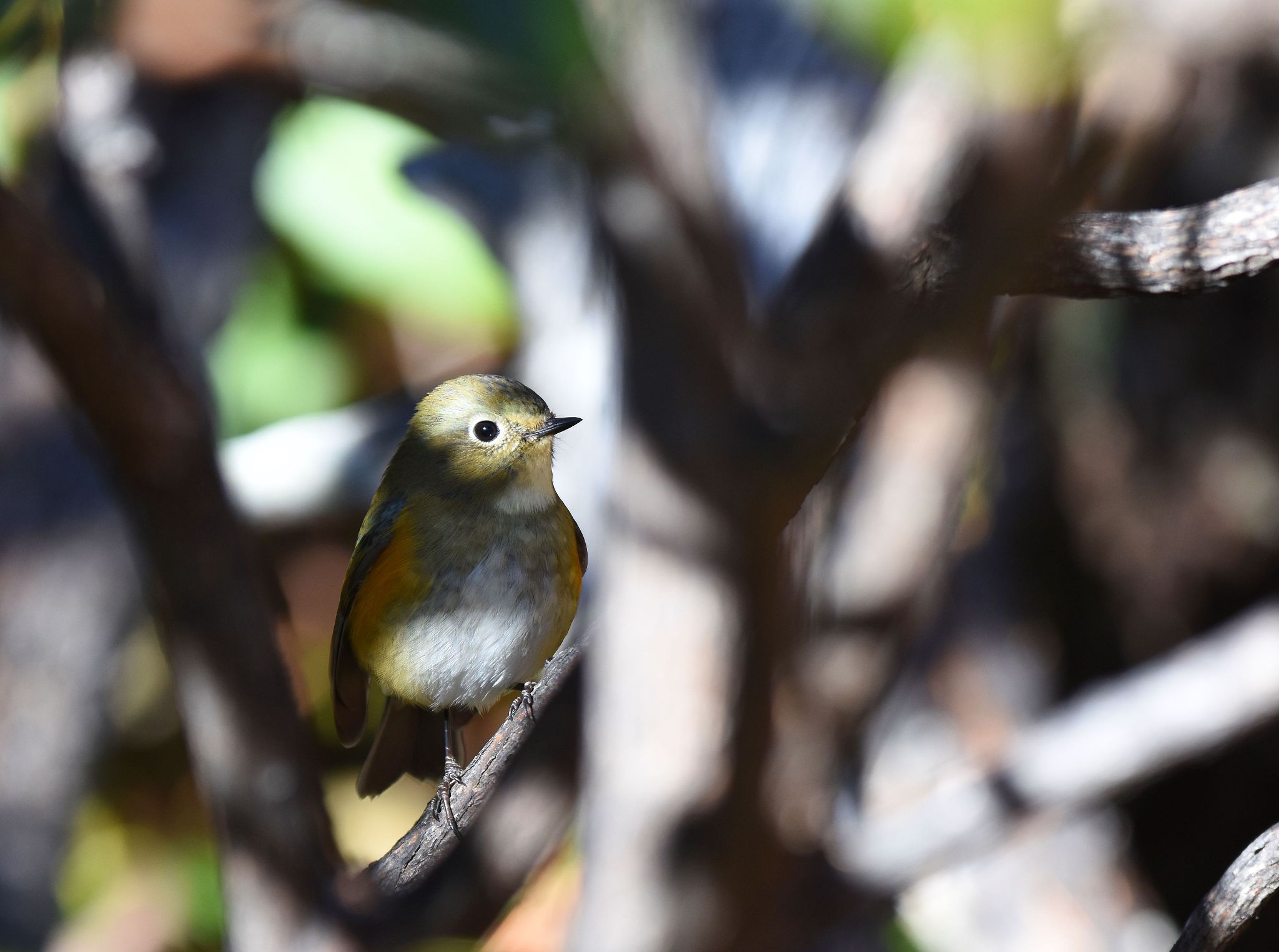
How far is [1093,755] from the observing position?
189cm

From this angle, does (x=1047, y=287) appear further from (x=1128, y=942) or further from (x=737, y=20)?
(x=1128, y=942)

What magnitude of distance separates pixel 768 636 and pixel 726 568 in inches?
3.3

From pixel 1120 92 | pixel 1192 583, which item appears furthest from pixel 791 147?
pixel 1192 583

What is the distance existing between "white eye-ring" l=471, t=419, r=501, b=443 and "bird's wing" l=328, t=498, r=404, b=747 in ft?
0.53

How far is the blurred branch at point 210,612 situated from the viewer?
3.81ft

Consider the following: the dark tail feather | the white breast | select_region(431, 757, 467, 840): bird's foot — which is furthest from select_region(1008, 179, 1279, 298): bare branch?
the dark tail feather

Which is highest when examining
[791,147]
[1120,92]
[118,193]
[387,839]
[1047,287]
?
[1120,92]

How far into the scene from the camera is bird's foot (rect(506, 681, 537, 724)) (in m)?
1.52

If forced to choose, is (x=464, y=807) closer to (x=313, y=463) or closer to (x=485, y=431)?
(x=485, y=431)

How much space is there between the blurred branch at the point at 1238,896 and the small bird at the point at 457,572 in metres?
0.86

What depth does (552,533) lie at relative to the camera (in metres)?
1.66

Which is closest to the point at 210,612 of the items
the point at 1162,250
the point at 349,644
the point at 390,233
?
the point at 349,644

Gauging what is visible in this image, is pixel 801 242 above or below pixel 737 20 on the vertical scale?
below

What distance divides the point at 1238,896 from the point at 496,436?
1101mm
